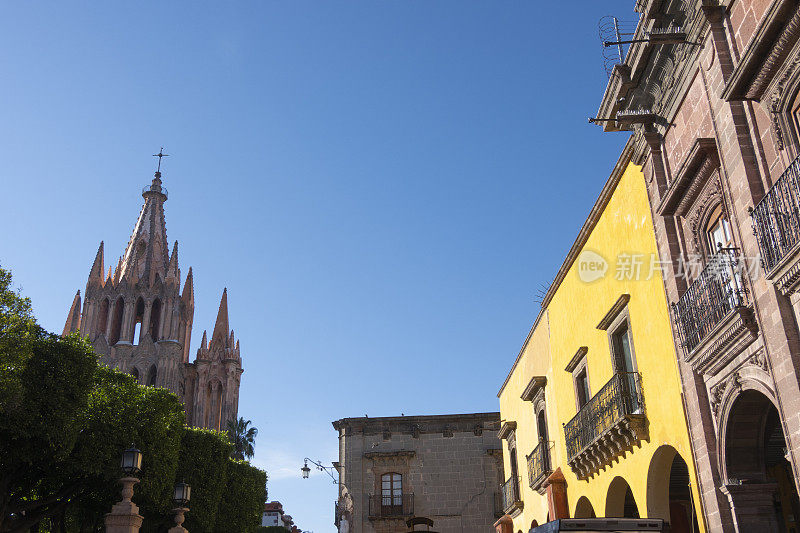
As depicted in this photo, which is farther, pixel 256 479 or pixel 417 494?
pixel 417 494

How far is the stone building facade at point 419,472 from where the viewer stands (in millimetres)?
31812

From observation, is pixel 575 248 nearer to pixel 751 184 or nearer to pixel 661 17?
pixel 661 17

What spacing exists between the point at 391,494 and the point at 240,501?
284 inches

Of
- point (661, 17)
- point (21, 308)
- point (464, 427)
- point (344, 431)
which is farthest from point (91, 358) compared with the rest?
point (464, 427)

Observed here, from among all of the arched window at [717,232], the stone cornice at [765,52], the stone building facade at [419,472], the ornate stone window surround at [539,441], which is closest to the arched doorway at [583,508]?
the ornate stone window surround at [539,441]

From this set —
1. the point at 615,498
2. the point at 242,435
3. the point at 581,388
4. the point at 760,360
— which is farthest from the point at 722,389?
the point at 242,435

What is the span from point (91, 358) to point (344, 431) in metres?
17.9

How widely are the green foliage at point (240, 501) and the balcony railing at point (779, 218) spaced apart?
75.6 feet

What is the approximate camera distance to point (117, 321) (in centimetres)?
6794

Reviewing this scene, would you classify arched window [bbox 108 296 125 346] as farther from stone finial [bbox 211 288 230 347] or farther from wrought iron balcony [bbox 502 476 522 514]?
wrought iron balcony [bbox 502 476 522 514]

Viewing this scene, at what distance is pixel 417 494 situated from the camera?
32375 millimetres

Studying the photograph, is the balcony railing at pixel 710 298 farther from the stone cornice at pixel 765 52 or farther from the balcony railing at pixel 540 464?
the balcony railing at pixel 540 464

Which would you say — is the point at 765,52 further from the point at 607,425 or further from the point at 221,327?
the point at 221,327

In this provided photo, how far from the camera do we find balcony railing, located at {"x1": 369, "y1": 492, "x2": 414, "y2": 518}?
3155 centimetres
